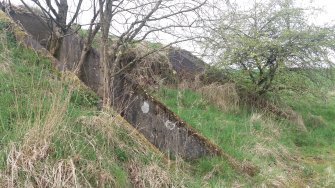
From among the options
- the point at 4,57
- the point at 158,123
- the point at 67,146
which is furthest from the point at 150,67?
the point at 67,146

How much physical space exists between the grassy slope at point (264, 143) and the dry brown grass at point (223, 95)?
0.63 feet

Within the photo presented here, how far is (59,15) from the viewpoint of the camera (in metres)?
7.15

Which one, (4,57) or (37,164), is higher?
(4,57)

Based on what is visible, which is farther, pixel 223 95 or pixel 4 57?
pixel 223 95

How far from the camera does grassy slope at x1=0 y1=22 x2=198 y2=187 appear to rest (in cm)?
340

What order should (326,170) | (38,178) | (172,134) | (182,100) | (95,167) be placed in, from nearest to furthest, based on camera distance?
(38,178)
(95,167)
(172,134)
(326,170)
(182,100)

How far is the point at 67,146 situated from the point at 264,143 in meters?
4.24

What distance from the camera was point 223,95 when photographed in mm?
8992

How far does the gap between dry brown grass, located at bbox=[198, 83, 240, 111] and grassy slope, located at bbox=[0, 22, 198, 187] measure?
4057 millimetres

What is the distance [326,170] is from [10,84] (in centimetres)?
512

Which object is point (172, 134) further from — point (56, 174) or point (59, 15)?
point (59, 15)

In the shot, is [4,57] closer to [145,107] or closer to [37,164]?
[145,107]

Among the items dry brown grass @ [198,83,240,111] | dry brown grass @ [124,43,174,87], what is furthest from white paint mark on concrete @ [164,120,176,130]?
dry brown grass @ [198,83,240,111]

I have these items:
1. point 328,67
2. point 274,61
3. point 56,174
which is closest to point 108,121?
point 56,174
